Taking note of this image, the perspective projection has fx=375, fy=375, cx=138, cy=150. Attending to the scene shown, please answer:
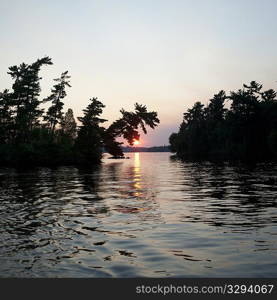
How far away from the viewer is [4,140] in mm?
84562

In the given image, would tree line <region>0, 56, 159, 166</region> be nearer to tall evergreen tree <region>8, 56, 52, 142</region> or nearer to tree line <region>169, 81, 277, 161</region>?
tall evergreen tree <region>8, 56, 52, 142</region>

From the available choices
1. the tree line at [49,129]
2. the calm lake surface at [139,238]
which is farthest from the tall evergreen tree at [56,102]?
the calm lake surface at [139,238]

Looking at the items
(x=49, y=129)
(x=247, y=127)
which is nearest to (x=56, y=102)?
(x=49, y=129)

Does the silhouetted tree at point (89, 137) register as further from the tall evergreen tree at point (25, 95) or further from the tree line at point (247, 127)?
the tree line at point (247, 127)

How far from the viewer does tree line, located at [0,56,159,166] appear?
69062mm

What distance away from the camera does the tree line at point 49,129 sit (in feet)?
227

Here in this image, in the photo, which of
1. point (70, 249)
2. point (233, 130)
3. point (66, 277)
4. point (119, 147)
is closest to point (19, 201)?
point (70, 249)

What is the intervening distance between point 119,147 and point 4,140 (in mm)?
29036

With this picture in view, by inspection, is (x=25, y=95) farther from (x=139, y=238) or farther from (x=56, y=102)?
(x=139, y=238)

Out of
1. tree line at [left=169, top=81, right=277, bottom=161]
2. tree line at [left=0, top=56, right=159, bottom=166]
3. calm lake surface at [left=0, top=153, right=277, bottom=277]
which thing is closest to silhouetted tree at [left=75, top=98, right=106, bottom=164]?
tree line at [left=0, top=56, right=159, bottom=166]
